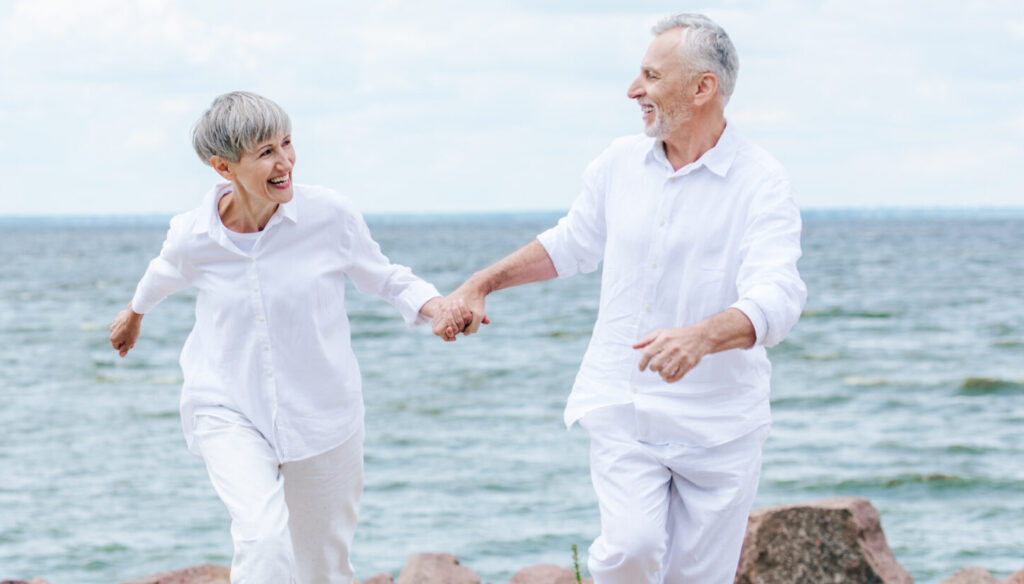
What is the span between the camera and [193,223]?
4.44 metres

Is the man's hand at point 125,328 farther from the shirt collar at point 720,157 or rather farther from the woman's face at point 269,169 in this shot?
the shirt collar at point 720,157

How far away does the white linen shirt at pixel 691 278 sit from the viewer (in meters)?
4.20

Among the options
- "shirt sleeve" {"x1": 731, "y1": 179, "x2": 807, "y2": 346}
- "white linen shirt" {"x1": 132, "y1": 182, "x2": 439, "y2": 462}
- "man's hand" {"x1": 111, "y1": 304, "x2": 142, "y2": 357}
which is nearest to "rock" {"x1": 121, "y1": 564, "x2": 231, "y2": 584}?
"man's hand" {"x1": 111, "y1": 304, "x2": 142, "y2": 357}

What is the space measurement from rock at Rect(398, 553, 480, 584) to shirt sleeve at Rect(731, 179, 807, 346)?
133 inches

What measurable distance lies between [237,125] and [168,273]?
2.15 feet

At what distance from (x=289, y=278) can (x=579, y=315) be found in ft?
94.9

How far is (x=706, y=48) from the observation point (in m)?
4.29

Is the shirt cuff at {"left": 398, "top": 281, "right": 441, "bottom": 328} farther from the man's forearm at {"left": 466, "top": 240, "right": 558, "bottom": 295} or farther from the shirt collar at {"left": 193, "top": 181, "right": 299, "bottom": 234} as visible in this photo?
the shirt collar at {"left": 193, "top": 181, "right": 299, "bottom": 234}

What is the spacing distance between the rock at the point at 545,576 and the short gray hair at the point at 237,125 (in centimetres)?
357

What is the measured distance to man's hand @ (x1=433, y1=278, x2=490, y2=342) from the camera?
4.55m

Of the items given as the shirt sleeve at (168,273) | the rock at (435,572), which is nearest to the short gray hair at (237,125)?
the shirt sleeve at (168,273)

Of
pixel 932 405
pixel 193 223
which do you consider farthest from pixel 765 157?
pixel 932 405

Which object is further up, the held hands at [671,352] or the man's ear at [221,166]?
the man's ear at [221,166]

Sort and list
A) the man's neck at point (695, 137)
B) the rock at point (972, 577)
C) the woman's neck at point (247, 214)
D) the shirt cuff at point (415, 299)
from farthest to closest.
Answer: the rock at point (972, 577) < the shirt cuff at point (415, 299) < the woman's neck at point (247, 214) < the man's neck at point (695, 137)
